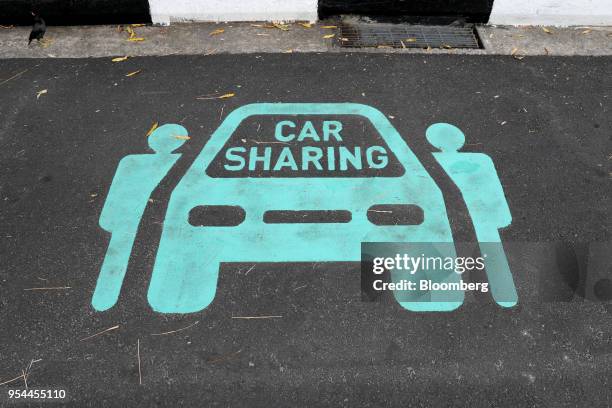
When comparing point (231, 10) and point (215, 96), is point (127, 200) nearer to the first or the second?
point (215, 96)

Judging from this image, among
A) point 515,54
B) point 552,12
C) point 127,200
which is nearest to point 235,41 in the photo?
point 127,200

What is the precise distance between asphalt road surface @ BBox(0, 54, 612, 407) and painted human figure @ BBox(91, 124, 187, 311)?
61mm

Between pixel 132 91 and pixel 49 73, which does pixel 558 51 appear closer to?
pixel 132 91

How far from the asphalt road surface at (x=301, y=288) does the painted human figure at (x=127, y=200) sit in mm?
61

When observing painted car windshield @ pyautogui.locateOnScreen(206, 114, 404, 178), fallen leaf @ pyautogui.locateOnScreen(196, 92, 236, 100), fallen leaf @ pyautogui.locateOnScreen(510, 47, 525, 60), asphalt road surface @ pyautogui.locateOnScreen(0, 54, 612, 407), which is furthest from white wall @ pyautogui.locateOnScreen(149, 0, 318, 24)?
fallen leaf @ pyautogui.locateOnScreen(510, 47, 525, 60)

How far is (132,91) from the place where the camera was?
15.0ft

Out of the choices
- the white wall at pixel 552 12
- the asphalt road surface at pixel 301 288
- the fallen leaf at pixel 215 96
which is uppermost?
the white wall at pixel 552 12

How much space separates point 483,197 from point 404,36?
239 cm

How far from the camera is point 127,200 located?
11.7 feet

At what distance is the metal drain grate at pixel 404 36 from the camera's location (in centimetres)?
514

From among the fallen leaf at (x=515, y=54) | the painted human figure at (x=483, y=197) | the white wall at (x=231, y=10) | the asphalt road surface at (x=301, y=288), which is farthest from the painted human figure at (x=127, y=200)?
the fallen leaf at (x=515, y=54)

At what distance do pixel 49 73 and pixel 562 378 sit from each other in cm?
477

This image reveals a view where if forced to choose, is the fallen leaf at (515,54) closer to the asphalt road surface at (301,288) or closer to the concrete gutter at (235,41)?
the concrete gutter at (235,41)

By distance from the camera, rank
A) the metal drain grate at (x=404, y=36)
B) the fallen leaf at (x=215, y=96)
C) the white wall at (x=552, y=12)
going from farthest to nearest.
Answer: the white wall at (x=552, y=12) < the metal drain grate at (x=404, y=36) < the fallen leaf at (x=215, y=96)
